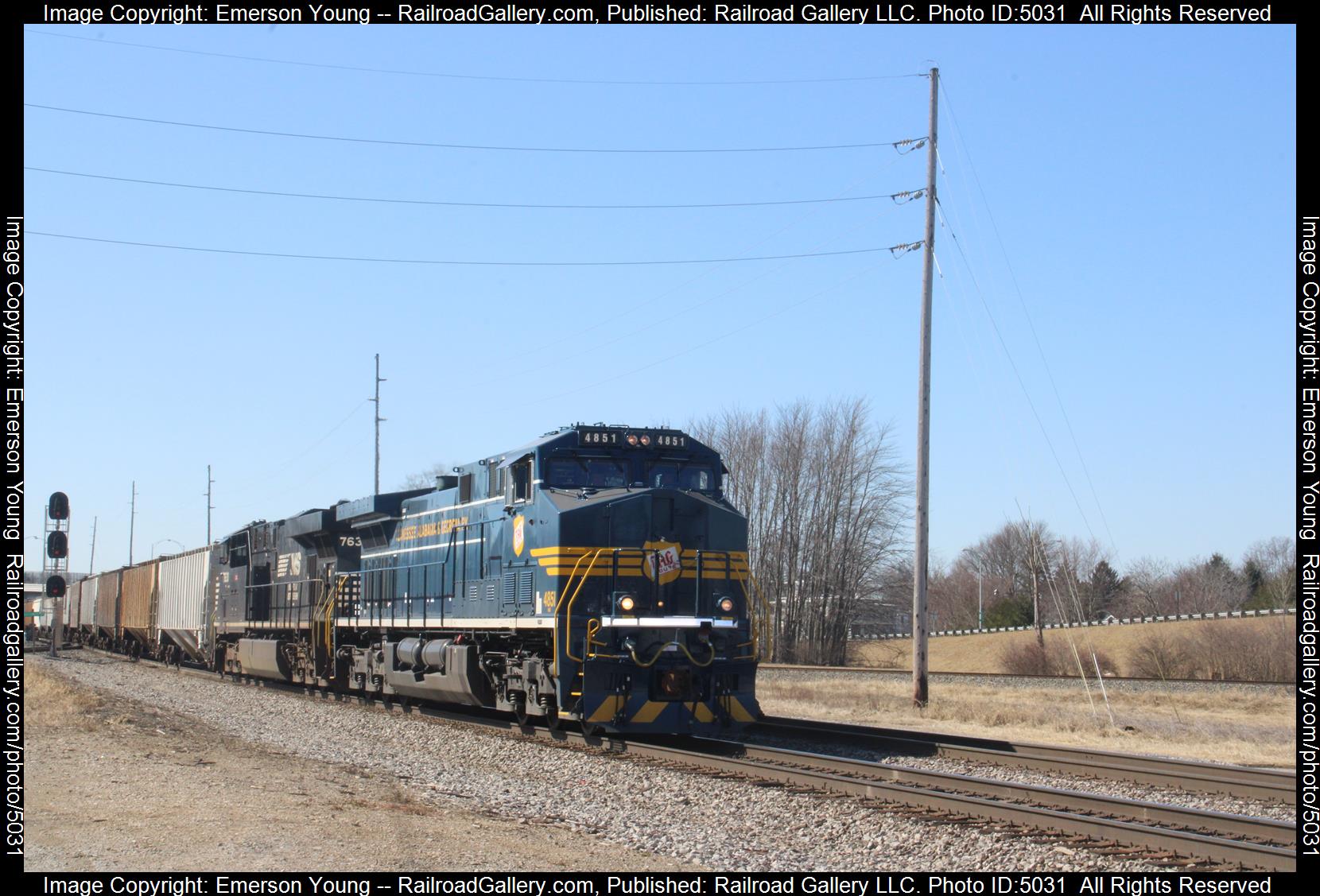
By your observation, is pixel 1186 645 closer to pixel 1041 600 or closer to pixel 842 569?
pixel 842 569

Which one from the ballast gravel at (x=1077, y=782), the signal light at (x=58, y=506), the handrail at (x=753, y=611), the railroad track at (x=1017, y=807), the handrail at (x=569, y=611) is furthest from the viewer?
the signal light at (x=58, y=506)

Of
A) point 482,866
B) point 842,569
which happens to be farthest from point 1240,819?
point 842,569

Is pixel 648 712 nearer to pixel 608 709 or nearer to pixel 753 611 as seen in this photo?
pixel 608 709

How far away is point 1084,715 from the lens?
67.3 feet

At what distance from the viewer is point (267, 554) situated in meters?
28.1

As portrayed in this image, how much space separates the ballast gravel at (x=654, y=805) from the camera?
803 centimetres

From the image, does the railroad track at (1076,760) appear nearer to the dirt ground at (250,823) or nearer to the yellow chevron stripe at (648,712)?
the yellow chevron stripe at (648,712)

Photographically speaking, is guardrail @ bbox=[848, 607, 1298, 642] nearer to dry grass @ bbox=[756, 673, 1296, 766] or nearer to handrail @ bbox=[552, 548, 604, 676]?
dry grass @ bbox=[756, 673, 1296, 766]

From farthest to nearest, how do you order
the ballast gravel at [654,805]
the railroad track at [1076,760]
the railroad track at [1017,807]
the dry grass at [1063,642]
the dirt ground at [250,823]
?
the dry grass at [1063,642] < the railroad track at [1076,760] < the ballast gravel at [654,805] < the railroad track at [1017,807] < the dirt ground at [250,823]

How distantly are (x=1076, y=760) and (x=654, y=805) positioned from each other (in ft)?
16.4

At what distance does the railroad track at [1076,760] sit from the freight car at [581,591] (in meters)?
1.51

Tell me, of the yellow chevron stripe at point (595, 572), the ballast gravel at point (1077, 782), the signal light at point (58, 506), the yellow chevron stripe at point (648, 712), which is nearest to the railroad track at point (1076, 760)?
the ballast gravel at point (1077, 782)

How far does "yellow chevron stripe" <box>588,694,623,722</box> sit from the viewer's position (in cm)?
1361

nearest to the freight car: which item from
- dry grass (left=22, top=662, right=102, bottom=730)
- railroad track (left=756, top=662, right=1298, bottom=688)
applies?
dry grass (left=22, top=662, right=102, bottom=730)
